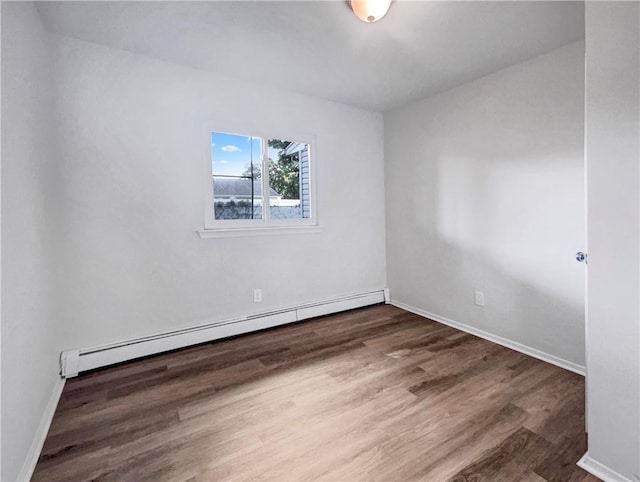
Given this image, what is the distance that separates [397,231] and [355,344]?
1541 millimetres

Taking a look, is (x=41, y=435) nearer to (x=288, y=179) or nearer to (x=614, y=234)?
(x=288, y=179)

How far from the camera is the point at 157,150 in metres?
2.37

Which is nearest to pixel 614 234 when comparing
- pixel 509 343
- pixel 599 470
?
pixel 599 470

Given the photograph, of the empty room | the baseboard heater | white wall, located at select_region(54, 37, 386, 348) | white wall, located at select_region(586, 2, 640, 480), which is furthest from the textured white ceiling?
the baseboard heater

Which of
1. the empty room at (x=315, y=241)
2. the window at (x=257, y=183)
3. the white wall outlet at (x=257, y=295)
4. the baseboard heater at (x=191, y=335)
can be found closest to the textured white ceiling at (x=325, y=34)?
the empty room at (x=315, y=241)

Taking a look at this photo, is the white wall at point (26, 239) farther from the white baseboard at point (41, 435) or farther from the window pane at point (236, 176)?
the window pane at point (236, 176)

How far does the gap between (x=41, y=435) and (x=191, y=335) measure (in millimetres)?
1109

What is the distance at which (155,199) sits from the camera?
2.38 metres

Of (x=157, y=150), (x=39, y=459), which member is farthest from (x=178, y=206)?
(x=39, y=459)

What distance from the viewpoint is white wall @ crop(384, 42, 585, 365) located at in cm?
212

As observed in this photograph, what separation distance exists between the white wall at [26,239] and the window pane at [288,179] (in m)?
1.67

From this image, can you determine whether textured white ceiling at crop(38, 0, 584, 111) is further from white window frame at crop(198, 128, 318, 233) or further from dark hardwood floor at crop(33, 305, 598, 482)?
dark hardwood floor at crop(33, 305, 598, 482)

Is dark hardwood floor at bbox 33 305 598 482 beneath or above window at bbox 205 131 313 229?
beneath

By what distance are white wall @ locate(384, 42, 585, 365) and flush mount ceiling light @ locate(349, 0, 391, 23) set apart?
1.40 metres
